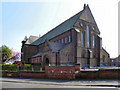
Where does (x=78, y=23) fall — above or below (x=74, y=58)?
above

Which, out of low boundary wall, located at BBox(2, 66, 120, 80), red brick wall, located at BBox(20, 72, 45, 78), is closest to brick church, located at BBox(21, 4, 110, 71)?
red brick wall, located at BBox(20, 72, 45, 78)

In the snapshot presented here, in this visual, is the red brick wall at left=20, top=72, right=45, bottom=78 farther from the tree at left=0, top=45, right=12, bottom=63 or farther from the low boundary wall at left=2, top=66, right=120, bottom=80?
the tree at left=0, top=45, right=12, bottom=63

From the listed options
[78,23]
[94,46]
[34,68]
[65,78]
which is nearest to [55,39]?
[78,23]

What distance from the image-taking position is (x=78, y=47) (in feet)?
91.8

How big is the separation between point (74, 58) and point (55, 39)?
13.3 m

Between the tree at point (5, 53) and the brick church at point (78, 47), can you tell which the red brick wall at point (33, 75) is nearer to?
the brick church at point (78, 47)

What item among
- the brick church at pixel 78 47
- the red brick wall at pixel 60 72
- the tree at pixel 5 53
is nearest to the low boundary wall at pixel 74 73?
the red brick wall at pixel 60 72

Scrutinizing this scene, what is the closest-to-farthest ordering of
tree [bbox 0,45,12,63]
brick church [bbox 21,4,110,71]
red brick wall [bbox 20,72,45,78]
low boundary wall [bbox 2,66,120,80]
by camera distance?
low boundary wall [bbox 2,66,120,80]
red brick wall [bbox 20,72,45,78]
brick church [bbox 21,4,110,71]
tree [bbox 0,45,12,63]

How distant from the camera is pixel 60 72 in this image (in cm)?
1622

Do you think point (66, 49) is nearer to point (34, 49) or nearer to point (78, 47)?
point (78, 47)

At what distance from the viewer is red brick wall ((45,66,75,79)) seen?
1559 cm

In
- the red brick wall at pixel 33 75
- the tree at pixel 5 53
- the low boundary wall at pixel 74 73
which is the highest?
the tree at pixel 5 53

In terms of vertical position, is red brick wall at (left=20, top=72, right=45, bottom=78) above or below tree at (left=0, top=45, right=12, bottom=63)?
below

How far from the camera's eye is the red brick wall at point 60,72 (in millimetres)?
15595
